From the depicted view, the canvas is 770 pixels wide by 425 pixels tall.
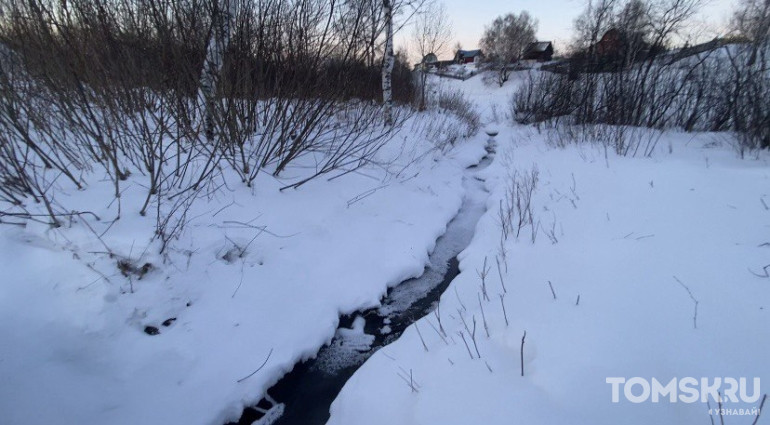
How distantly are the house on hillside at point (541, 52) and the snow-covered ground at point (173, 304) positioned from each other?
3357 centimetres

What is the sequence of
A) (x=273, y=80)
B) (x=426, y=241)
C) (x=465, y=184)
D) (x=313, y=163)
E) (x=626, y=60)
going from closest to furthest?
(x=273, y=80) → (x=426, y=241) → (x=313, y=163) → (x=465, y=184) → (x=626, y=60)

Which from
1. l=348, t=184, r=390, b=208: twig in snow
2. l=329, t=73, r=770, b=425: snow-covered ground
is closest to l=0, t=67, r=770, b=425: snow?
l=329, t=73, r=770, b=425: snow-covered ground

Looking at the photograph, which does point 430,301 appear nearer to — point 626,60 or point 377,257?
point 377,257

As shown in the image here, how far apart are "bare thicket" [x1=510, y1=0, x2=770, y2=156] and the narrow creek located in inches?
171

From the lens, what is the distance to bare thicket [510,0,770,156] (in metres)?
6.16

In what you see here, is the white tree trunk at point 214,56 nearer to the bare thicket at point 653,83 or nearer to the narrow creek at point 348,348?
the narrow creek at point 348,348

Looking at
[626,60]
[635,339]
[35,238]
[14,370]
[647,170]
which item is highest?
[626,60]

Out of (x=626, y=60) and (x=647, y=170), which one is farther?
(x=626, y=60)

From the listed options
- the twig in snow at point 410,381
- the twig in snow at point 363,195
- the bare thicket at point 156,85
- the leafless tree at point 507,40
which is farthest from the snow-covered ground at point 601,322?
the leafless tree at point 507,40

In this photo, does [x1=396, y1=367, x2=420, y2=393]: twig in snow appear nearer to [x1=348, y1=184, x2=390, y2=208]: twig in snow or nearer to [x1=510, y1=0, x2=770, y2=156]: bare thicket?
[x1=348, y1=184, x2=390, y2=208]: twig in snow

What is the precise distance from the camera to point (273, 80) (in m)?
3.87

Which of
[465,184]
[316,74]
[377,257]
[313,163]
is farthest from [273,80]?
[465,184]

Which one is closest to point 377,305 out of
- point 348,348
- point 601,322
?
point 348,348

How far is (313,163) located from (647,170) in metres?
4.62
